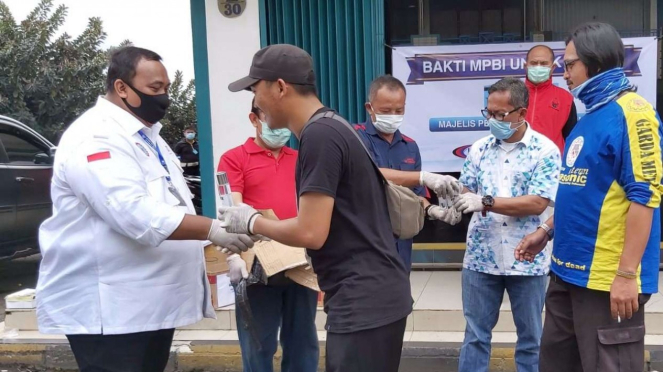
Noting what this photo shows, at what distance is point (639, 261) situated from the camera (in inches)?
112

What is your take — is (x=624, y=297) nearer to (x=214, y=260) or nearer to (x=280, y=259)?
(x=280, y=259)

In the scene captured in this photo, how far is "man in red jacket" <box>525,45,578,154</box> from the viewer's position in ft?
16.3

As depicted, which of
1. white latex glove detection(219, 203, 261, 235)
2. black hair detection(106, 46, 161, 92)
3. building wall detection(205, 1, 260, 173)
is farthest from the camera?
building wall detection(205, 1, 260, 173)

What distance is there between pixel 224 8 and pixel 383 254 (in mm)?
4462

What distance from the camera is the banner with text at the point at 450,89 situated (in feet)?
21.4

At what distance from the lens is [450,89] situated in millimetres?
6590

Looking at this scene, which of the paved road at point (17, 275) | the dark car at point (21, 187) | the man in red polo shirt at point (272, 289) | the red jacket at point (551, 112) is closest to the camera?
the man in red polo shirt at point (272, 289)

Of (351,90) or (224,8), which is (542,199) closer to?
(351,90)

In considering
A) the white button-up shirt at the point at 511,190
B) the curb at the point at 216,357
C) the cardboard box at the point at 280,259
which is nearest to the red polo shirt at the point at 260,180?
the cardboard box at the point at 280,259

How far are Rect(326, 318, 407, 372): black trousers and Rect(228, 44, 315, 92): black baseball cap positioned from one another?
91cm

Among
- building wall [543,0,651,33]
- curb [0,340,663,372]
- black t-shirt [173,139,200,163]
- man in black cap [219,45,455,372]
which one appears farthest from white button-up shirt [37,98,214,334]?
black t-shirt [173,139,200,163]

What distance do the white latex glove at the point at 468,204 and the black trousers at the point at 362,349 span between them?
45.3 inches

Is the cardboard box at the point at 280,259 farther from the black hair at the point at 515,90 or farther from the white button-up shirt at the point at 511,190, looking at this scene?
the black hair at the point at 515,90

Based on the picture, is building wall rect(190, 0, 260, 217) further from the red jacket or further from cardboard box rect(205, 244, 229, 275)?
cardboard box rect(205, 244, 229, 275)
